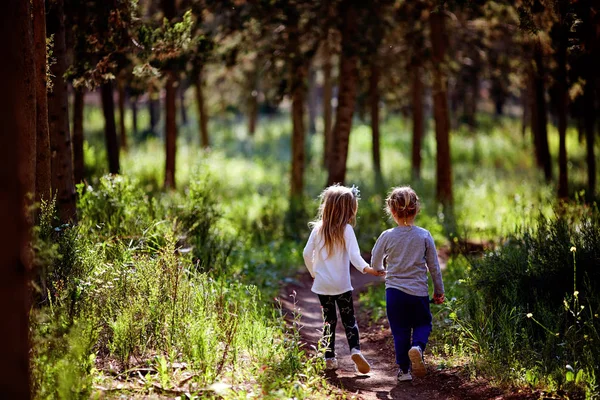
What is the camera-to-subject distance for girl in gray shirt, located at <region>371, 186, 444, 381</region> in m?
6.16

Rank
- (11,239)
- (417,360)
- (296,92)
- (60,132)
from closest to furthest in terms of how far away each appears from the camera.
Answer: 1. (11,239)
2. (417,360)
3. (60,132)
4. (296,92)

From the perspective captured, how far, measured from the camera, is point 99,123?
34.8 metres

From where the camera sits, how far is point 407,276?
6.19 m

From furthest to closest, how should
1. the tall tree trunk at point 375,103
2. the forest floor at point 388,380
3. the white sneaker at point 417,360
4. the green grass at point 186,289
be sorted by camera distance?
the tall tree trunk at point 375,103 → the white sneaker at point 417,360 → the forest floor at point 388,380 → the green grass at point 186,289

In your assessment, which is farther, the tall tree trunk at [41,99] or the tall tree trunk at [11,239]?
the tall tree trunk at [41,99]

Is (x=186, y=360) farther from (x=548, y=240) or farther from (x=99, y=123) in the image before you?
(x=99, y=123)

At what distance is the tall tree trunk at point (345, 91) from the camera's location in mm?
14141

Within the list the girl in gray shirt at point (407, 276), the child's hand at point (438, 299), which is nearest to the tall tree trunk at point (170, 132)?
the girl in gray shirt at point (407, 276)

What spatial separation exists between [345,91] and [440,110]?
8.24 feet

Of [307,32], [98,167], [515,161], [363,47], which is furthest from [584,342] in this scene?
[515,161]

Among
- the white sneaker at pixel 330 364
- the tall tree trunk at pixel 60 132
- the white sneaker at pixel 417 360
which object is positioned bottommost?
the white sneaker at pixel 330 364

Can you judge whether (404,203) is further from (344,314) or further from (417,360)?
(417,360)

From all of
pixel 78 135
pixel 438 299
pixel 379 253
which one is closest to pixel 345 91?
pixel 78 135

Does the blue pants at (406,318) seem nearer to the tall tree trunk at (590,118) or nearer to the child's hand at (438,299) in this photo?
the child's hand at (438,299)
